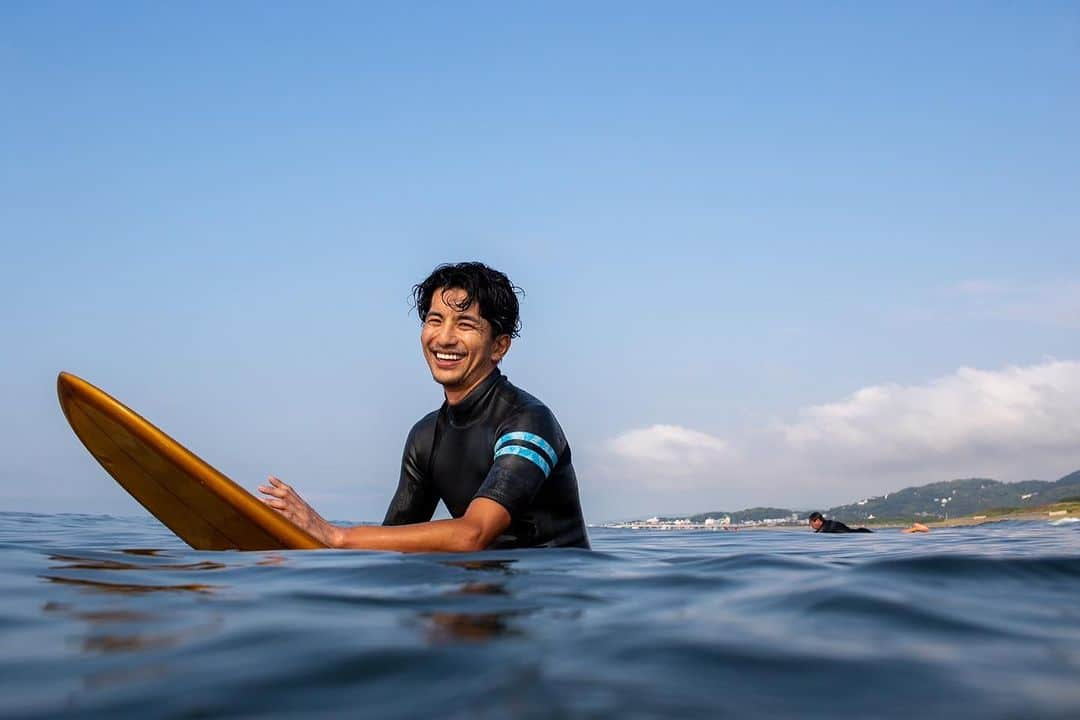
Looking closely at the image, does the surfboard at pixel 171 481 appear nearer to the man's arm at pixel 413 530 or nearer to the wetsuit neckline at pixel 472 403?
the man's arm at pixel 413 530

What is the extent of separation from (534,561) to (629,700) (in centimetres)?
321

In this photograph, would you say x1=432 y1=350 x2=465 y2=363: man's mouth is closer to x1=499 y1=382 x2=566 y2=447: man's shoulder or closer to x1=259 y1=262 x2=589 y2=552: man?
x1=259 y1=262 x2=589 y2=552: man

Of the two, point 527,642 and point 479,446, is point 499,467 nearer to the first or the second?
point 479,446

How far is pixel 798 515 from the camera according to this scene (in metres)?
165

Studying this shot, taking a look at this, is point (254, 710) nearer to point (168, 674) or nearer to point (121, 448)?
point (168, 674)

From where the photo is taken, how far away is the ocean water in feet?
7.43

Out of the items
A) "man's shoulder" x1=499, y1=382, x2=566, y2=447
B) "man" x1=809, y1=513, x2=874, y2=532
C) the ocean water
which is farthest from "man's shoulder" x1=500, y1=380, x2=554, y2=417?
"man" x1=809, y1=513, x2=874, y2=532

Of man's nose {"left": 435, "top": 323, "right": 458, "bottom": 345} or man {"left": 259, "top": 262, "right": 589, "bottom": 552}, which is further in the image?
man's nose {"left": 435, "top": 323, "right": 458, "bottom": 345}

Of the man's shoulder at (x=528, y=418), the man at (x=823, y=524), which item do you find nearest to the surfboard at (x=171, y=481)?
the man's shoulder at (x=528, y=418)

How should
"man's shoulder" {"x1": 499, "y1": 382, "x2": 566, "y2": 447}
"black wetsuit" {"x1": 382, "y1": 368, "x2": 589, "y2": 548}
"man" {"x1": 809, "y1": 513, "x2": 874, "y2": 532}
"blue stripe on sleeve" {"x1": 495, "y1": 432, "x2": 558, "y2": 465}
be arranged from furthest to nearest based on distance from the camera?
1. "man" {"x1": 809, "y1": 513, "x2": 874, "y2": 532}
2. "man's shoulder" {"x1": 499, "y1": 382, "x2": 566, "y2": 447}
3. "blue stripe on sleeve" {"x1": 495, "y1": 432, "x2": 558, "y2": 465}
4. "black wetsuit" {"x1": 382, "y1": 368, "x2": 589, "y2": 548}

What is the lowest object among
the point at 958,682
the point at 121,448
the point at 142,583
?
the point at 958,682

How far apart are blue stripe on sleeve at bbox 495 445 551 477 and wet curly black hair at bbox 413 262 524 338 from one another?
125 cm

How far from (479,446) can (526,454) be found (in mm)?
723

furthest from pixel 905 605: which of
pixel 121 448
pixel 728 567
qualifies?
pixel 121 448
